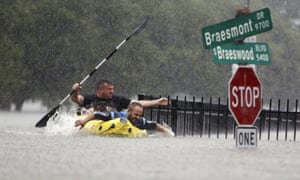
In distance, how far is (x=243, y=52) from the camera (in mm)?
17812

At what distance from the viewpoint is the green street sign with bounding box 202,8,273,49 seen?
57.7 ft

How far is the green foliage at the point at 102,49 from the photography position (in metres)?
65.6

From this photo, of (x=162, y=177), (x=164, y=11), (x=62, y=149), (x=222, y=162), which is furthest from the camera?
(x=164, y=11)

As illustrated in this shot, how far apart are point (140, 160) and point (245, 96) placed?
379 centimetres

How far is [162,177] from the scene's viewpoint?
37.5 ft

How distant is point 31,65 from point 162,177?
55.7 m

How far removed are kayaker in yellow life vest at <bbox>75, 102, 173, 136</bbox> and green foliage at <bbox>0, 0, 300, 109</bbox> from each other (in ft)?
125

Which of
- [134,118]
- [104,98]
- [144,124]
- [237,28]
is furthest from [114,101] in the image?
[237,28]

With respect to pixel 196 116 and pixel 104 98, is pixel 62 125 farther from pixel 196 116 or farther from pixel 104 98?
pixel 196 116

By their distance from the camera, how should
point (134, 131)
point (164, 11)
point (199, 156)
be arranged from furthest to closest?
1. point (164, 11)
2. point (134, 131)
3. point (199, 156)

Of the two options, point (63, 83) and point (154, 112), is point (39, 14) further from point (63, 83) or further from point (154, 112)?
point (154, 112)

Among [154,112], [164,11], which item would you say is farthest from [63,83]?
[154,112]

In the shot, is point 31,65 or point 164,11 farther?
point 164,11

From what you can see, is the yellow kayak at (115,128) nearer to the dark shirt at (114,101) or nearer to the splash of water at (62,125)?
the splash of water at (62,125)
